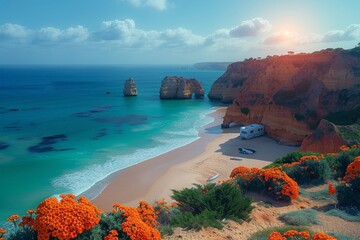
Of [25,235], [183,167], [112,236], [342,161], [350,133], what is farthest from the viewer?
[183,167]

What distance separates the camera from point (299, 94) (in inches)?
1476

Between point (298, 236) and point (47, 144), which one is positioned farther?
point (47, 144)

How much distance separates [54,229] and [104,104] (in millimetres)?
66064

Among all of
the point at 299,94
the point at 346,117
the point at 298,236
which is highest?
the point at 299,94

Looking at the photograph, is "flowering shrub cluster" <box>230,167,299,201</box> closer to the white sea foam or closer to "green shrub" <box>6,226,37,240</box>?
"green shrub" <box>6,226,37,240</box>

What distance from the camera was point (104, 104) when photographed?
231 feet

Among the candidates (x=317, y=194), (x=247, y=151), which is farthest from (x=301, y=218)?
(x=247, y=151)

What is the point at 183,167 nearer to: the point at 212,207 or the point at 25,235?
the point at 212,207

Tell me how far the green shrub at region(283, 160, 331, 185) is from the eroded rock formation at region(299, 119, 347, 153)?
1129 cm

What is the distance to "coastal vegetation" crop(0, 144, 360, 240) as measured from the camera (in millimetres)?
6551

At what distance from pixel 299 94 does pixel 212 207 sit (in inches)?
1209

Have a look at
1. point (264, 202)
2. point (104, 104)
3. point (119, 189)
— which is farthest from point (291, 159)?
point (104, 104)

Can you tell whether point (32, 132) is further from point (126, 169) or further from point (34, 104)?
point (34, 104)

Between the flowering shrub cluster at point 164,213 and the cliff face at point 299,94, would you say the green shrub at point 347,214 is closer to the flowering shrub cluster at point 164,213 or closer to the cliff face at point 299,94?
the flowering shrub cluster at point 164,213
